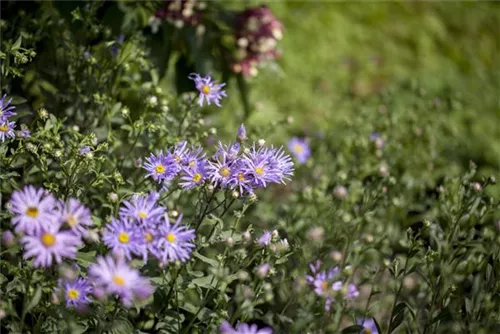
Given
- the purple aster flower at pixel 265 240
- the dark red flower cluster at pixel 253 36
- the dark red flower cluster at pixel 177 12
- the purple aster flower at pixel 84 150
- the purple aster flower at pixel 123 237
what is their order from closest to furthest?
the purple aster flower at pixel 123 237 < the purple aster flower at pixel 265 240 < the purple aster flower at pixel 84 150 < the dark red flower cluster at pixel 177 12 < the dark red flower cluster at pixel 253 36

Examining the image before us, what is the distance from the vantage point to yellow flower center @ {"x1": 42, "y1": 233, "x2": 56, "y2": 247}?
1.10 metres

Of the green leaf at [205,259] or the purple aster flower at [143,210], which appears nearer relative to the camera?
the purple aster flower at [143,210]

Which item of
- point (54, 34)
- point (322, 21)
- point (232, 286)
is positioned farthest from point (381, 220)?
point (322, 21)

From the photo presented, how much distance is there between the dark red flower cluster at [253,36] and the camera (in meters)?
2.46

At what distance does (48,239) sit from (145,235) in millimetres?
188

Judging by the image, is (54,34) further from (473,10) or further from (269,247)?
(473,10)

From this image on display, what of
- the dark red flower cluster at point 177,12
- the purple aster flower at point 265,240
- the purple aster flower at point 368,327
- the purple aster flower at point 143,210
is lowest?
the purple aster flower at point 143,210

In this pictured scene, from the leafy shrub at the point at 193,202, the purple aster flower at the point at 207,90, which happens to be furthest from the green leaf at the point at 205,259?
the purple aster flower at the point at 207,90

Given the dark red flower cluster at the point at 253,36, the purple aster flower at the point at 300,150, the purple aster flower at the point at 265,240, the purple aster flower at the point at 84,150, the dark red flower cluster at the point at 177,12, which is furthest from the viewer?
the purple aster flower at the point at 300,150

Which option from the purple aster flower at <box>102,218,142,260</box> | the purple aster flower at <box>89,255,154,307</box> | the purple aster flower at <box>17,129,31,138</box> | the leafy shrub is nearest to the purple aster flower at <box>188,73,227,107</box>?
the leafy shrub

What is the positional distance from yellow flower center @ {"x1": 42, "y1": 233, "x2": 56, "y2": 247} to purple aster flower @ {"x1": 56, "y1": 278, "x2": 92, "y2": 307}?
189 millimetres

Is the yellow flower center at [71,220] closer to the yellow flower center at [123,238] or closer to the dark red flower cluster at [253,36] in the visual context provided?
the yellow flower center at [123,238]

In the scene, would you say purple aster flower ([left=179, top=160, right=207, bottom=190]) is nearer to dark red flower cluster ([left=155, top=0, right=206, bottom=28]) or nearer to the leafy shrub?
the leafy shrub

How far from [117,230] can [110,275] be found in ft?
0.38
